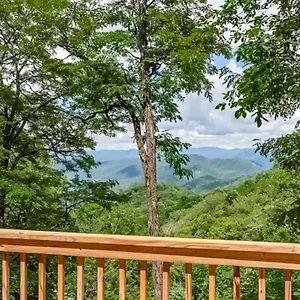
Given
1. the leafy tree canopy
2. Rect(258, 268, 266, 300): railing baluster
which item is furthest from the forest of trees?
Rect(258, 268, 266, 300): railing baluster

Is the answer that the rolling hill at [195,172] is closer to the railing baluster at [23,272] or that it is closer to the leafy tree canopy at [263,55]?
the leafy tree canopy at [263,55]

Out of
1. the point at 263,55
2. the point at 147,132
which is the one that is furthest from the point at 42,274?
the point at 147,132

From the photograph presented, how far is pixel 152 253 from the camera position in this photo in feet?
6.95

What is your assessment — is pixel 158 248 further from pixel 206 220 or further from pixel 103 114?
pixel 206 220

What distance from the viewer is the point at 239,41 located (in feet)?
15.0

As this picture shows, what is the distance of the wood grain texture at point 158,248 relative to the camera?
1.93 meters

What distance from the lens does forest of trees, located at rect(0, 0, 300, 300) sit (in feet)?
21.7

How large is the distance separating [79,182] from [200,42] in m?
2.85

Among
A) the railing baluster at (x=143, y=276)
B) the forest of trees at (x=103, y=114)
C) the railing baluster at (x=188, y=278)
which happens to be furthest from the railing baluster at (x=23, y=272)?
the forest of trees at (x=103, y=114)

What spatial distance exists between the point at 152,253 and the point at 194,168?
5864 millimetres

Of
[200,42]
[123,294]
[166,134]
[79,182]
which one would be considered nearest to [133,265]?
[79,182]

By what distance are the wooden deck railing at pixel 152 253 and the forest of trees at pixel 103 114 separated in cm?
348

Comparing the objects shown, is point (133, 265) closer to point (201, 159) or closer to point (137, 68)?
point (201, 159)

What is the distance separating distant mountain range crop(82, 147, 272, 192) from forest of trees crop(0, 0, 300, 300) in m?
0.20
